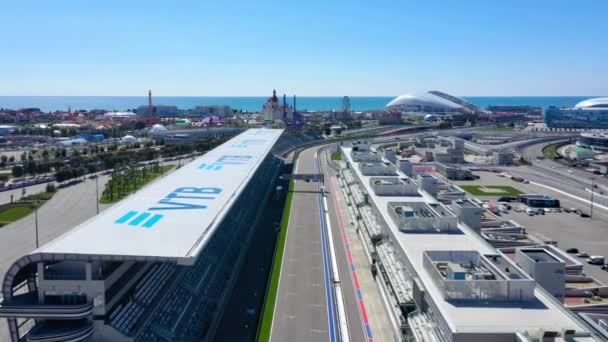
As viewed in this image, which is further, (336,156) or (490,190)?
(336,156)

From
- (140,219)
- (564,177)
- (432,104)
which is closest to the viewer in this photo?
(140,219)

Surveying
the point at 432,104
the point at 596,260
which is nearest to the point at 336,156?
the point at 596,260

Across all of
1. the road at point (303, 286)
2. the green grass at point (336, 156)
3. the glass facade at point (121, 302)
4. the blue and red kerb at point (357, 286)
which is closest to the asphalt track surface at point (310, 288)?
the road at point (303, 286)

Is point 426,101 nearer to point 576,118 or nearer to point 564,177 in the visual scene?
point 576,118

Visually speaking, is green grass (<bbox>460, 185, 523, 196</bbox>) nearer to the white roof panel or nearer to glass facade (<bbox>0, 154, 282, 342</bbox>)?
the white roof panel

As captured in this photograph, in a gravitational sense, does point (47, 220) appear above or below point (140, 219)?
below

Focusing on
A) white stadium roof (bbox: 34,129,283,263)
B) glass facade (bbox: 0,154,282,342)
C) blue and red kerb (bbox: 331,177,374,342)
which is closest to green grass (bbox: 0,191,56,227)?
white stadium roof (bbox: 34,129,283,263)

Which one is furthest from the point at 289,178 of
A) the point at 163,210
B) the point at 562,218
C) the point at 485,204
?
the point at 163,210
